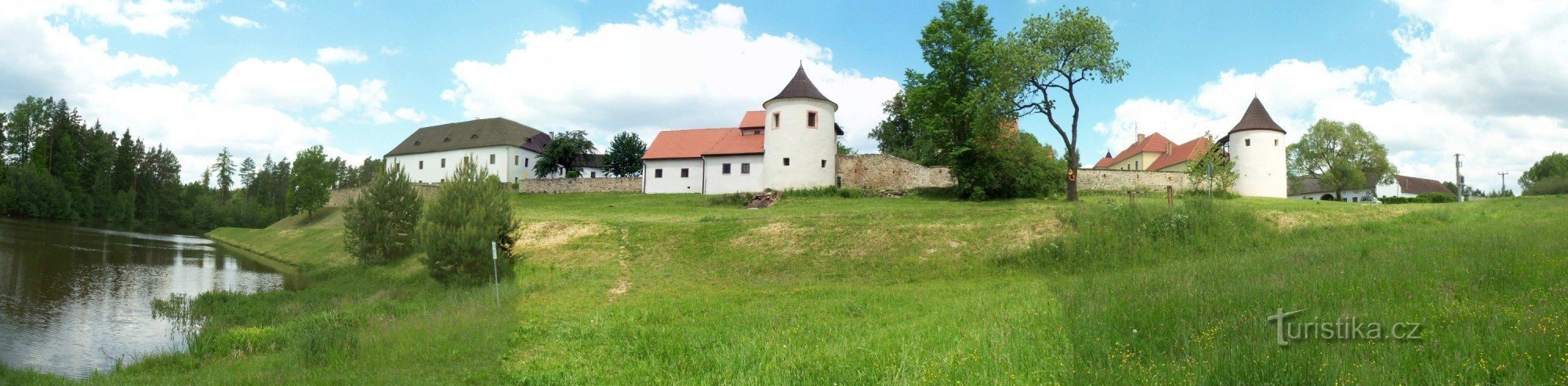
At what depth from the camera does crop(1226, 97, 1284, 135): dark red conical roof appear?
3744 cm

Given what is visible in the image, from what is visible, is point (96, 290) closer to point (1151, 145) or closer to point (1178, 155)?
point (1178, 155)

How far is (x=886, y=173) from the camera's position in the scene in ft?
124

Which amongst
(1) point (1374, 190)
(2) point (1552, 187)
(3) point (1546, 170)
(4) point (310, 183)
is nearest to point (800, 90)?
(4) point (310, 183)

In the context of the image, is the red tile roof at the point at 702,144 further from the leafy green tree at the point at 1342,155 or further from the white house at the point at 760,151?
the leafy green tree at the point at 1342,155

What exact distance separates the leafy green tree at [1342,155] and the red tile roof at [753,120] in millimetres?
37855

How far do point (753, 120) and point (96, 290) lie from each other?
29.1 meters

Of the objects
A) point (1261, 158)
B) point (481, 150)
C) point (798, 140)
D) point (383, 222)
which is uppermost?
point (481, 150)

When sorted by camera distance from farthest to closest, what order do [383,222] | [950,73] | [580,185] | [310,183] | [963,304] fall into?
[310,183]
[580,185]
[950,73]
[383,222]
[963,304]

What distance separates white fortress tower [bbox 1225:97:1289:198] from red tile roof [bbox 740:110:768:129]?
996 inches

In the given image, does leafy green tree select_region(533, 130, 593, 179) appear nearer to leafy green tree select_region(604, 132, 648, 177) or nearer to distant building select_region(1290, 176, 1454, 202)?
leafy green tree select_region(604, 132, 648, 177)

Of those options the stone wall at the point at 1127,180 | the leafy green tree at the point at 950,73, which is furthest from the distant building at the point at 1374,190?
the leafy green tree at the point at 950,73

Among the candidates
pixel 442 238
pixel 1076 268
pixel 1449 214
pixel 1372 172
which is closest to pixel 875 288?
pixel 1076 268

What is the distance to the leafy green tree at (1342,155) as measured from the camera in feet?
158

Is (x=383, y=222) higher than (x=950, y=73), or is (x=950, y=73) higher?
(x=950, y=73)
